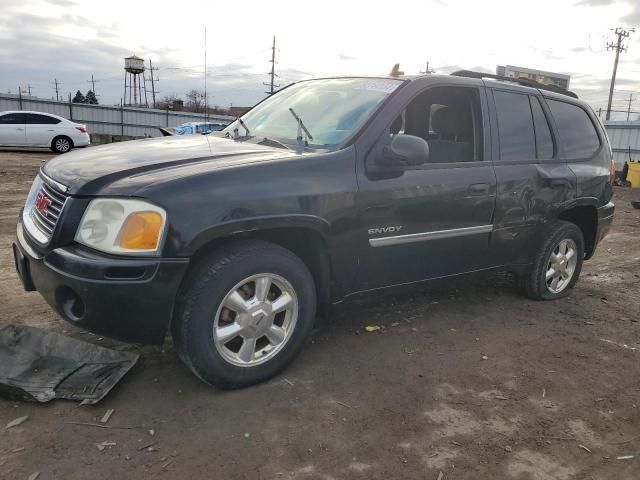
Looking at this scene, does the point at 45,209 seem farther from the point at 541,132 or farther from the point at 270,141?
the point at 541,132

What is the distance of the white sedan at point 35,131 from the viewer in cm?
1803

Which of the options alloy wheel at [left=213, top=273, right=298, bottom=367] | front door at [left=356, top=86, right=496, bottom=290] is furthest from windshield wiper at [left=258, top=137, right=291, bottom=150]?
alloy wheel at [left=213, top=273, right=298, bottom=367]

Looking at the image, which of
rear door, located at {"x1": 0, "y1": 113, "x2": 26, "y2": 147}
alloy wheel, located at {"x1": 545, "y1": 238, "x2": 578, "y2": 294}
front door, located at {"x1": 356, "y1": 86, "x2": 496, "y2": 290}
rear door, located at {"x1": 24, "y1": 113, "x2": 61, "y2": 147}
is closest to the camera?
front door, located at {"x1": 356, "y1": 86, "x2": 496, "y2": 290}

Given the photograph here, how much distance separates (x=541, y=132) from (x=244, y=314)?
122 inches

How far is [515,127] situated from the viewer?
4367 millimetres

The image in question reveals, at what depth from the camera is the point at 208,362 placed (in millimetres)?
2891

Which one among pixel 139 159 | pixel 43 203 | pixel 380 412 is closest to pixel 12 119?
pixel 43 203

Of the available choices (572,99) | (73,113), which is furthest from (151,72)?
(572,99)

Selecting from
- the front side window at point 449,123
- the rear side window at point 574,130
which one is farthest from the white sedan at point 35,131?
the rear side window at point 574,130

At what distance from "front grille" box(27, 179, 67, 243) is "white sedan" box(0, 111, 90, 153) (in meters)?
17.1

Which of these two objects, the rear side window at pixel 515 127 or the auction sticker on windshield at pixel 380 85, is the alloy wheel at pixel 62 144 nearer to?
the auction sticker on windshield at pixel 380 85

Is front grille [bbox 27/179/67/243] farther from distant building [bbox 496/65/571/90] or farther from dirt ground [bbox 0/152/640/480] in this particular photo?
distant building [bbox 496/65/571/90]

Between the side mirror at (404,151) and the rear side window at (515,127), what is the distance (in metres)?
1.14

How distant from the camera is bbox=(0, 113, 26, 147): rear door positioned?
18.0 metres
